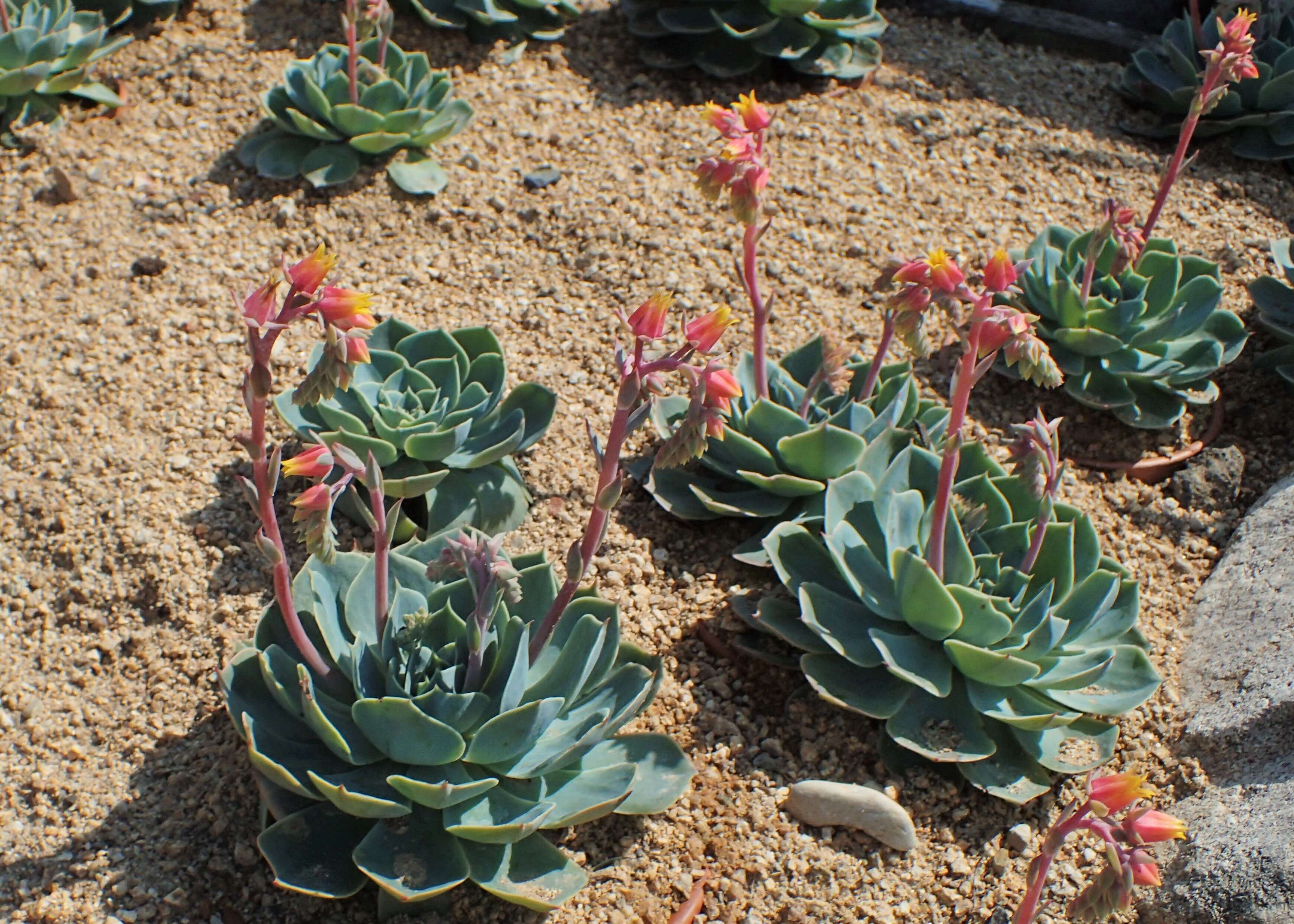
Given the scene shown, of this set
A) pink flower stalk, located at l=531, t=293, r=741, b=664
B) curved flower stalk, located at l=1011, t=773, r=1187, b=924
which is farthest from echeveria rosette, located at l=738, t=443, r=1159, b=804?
pink flower stalk, located at l=531, t=293, r=741, b=664

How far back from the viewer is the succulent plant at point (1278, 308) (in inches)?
144

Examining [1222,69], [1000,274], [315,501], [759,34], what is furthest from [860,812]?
[759,34]

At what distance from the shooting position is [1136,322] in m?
3.53

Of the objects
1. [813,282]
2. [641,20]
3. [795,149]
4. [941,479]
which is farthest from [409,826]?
[641,20]

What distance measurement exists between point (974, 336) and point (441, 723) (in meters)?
1.21

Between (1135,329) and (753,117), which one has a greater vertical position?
(753,117)

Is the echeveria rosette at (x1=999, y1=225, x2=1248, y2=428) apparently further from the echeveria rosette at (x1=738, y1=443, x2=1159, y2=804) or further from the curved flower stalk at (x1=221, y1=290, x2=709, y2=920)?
the curved flower stalk at (x1=221, y1=290, x2=709, y2=920)

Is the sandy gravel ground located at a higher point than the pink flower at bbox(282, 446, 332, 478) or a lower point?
lower

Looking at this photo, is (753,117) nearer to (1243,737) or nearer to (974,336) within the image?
(974,336)

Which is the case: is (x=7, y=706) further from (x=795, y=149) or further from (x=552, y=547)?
Answer: (x=795, y=149)

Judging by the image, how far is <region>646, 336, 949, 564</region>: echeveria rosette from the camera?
296 centimetres

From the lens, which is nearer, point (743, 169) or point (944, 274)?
point (944, 274)

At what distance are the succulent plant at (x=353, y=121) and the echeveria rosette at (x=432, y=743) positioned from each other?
6.29ft

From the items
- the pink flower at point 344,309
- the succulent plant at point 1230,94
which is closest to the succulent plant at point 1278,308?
the succulent plant at point 1230,94
